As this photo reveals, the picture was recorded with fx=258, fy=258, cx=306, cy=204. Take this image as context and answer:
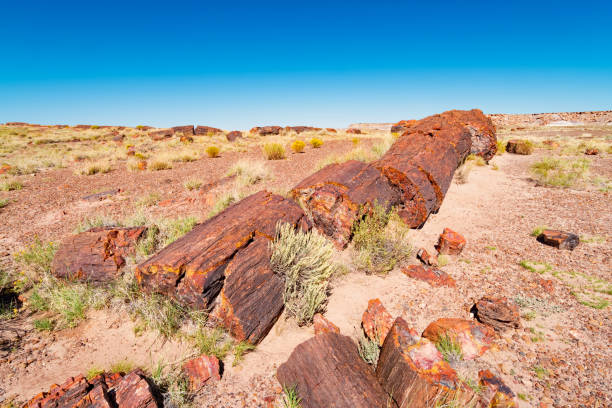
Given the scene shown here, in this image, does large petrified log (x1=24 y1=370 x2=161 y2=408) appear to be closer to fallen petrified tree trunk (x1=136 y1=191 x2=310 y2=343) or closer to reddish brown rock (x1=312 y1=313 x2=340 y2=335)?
fallen petrified tree trunk (x1=136 y1=191 x2=310 y2=343)

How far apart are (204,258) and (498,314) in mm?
3317

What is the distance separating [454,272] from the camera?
157 inches

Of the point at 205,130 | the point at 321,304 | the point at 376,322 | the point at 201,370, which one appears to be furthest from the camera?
the point at 205,130

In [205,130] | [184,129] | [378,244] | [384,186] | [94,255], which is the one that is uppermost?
[184,129]

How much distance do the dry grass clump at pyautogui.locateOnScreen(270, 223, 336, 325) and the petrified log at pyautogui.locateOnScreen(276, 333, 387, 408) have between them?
672 millimetres

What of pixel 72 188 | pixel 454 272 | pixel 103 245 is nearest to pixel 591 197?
pixel 454 272

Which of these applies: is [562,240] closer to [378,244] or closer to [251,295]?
[378,244]

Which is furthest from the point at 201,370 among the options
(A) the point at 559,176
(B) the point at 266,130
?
(B) the point at 266,130

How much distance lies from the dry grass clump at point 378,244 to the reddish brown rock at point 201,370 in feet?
8.10

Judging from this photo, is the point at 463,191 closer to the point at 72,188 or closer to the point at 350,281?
the point at 350,281

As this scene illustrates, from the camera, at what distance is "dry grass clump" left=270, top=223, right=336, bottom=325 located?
314 centimetres

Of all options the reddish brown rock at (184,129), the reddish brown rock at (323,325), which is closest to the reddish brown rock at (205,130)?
the reddish brown rock at (184,129)

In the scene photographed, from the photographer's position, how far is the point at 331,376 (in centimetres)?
221

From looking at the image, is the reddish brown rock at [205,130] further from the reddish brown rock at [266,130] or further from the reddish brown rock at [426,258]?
the reddish brown rock at [426,258]
